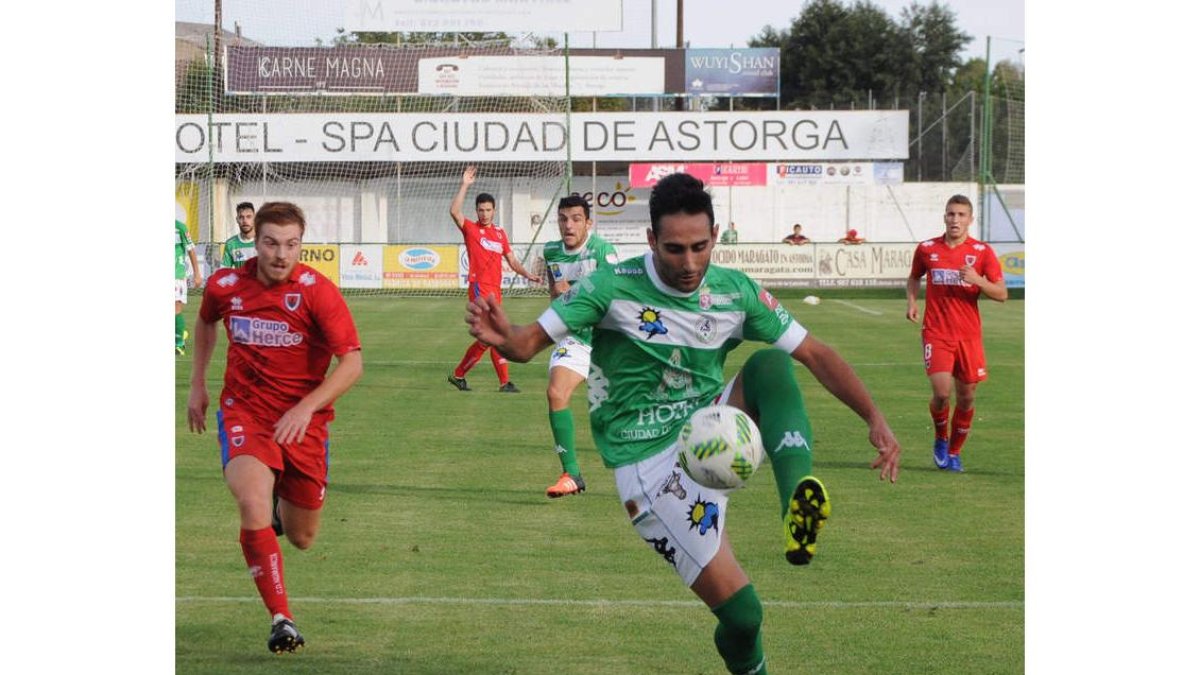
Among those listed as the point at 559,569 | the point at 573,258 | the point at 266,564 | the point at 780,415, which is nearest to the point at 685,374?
the point at 780,415

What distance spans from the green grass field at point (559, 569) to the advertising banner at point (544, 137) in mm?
30962

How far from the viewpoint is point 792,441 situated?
18.1 ft

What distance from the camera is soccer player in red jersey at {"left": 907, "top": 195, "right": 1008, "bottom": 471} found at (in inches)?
500

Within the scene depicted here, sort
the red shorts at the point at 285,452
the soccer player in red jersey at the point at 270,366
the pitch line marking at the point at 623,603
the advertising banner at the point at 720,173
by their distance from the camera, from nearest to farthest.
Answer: the soccer player in red jersey at the point at 270,366 → the red shorts at the point at 285,452 → the pitch line marking at the point at 623,603 → the advertising banner at the point at 720,173

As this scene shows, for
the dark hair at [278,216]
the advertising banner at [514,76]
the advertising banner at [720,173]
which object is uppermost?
the advertising banner at [514,76]

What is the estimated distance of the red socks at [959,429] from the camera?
498 inches

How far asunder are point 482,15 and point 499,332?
3934cm

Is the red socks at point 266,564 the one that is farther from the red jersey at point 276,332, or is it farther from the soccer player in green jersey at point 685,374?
the soccer player in green jersey at point 685,374

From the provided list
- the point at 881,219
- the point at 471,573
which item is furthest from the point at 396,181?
the point at 471,573

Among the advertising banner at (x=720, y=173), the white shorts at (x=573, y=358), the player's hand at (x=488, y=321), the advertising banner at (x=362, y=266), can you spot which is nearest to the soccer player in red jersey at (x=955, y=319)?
the white shorts at (x=573, y=358)

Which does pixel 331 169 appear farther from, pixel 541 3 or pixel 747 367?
pixel 747 367

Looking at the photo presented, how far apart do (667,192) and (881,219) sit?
48169 millimetres

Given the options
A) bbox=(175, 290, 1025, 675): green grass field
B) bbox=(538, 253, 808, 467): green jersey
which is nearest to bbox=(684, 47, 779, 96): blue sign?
bbox=(175, 290, 1025, 675): green grass field

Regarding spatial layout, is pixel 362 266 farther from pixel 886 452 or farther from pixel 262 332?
pixel 886 452
